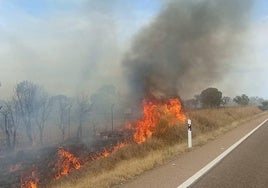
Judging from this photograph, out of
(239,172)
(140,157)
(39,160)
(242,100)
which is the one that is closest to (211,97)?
(242,100)

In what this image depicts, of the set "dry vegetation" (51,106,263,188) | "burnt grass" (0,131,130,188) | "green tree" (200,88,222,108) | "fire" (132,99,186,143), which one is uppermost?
"green tree" (200,88,222,108)

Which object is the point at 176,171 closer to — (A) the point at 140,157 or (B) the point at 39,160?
(A) the point at 140,157

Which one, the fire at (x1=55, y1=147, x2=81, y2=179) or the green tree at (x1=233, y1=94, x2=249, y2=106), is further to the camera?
the green tree at (x1=233, y1=94, x2=249, y2=106)

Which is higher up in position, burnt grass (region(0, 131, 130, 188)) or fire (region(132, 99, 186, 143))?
fire (region(132, 99, 186, 143))

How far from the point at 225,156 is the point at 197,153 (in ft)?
4.52

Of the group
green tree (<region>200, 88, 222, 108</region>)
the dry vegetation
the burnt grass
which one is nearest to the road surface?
the dry vegetation

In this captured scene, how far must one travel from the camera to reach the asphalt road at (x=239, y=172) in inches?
357

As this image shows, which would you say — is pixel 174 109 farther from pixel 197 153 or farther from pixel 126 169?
pixel 126 169

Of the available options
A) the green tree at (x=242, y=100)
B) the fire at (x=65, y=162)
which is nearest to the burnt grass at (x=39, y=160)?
the fire at (x=65, y=162)

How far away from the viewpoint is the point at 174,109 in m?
24.8

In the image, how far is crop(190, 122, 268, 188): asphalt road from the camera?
9061 millimetres

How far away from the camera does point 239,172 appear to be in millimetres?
10617


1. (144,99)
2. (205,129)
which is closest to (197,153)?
(205,129)

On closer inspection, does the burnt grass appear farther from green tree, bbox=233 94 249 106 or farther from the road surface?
green tree, bbox=233 94 249 106
